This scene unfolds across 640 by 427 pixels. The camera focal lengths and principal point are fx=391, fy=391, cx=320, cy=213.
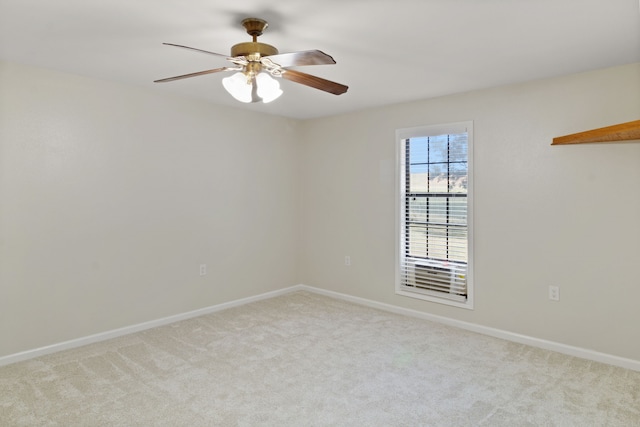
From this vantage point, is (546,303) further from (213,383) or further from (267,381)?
(213,383)

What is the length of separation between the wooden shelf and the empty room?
2 cm

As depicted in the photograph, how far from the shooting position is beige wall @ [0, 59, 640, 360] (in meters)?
3.01

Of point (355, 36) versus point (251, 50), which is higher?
point (355, 36)

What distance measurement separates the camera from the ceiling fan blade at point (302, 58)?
6.26 feet

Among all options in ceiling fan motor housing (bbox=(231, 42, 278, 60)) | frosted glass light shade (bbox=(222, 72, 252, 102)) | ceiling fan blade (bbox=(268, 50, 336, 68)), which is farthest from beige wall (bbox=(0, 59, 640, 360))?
ceiling fan blade (bbox=(268, 50, 336, 68))

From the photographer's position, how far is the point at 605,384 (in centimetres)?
268

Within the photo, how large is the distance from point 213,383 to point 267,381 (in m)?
0.37

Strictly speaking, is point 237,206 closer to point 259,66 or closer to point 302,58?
point 259,66

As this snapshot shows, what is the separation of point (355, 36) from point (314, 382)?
90.4 inches

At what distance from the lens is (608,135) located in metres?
2.62

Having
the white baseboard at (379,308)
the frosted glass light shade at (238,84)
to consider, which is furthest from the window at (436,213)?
the frosted glass light shade at (238,84)

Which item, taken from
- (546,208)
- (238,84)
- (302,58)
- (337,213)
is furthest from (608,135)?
(337,213)

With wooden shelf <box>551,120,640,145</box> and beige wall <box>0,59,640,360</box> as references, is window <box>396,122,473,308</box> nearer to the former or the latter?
beige wall <box>0,59,640,360</box>

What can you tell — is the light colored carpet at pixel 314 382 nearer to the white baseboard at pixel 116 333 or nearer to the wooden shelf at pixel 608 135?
the white baseboard at pixel 116 333
